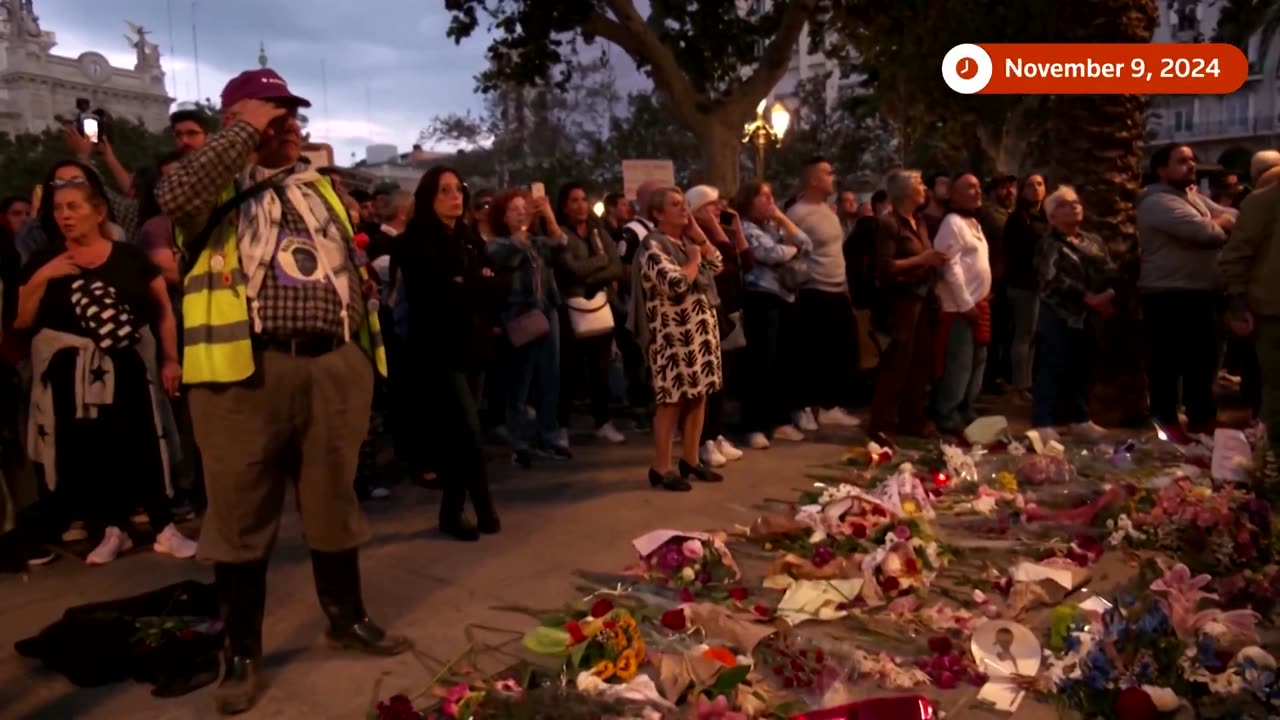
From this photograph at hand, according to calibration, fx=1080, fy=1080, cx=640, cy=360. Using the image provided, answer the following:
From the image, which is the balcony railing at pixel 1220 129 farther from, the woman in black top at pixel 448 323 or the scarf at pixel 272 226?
the scarf at pixel 272 226

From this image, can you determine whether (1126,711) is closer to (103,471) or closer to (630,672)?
(630,672)

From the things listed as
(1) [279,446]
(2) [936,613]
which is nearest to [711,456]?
(2) [936,613]

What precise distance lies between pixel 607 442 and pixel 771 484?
6.09ft

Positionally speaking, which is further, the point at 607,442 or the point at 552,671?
the point at 607,442

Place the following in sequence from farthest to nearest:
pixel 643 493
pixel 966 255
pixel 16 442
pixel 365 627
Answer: pixel 966 255, pixel 643 493, pixel 16 442, pixel 365 627

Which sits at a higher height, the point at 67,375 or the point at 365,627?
the point at 67,375

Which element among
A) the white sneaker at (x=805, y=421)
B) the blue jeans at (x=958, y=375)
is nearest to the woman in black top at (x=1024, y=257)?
the blue jeans at (x=958, y=375)

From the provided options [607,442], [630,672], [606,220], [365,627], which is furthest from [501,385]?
[630,672]

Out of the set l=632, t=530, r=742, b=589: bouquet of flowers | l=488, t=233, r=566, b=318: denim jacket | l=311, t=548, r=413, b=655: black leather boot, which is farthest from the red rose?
l=488, t=233, r=566, b=318: denim jacket

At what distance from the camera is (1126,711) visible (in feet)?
11.0

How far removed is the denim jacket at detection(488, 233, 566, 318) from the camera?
7.27 meters

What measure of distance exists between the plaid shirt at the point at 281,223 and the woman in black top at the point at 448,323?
1393mm

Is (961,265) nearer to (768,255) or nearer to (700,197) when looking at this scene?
(768,255)

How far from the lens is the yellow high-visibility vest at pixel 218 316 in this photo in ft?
12.0
